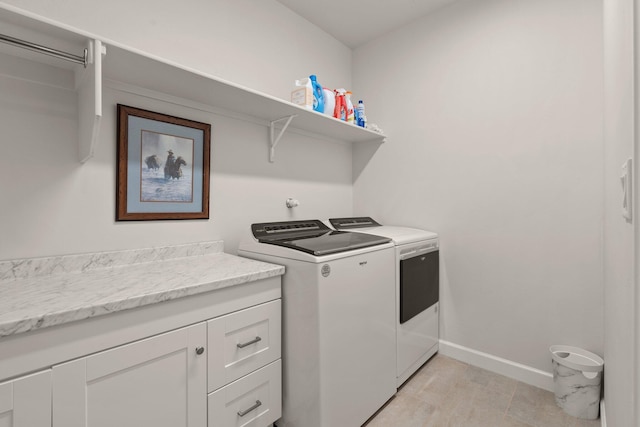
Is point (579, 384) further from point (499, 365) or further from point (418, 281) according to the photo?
point (418, 281)

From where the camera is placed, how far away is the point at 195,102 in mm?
1748

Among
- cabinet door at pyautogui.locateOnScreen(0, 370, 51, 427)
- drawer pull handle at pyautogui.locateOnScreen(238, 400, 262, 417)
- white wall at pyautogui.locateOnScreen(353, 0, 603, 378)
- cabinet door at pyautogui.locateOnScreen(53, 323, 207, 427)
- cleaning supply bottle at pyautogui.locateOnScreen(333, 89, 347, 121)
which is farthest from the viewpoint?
cleaning supply bottle at pyautogui.locateOnScreen(333, 89, 347, 121)

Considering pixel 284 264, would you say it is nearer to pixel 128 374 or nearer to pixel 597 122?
pixel 128 374

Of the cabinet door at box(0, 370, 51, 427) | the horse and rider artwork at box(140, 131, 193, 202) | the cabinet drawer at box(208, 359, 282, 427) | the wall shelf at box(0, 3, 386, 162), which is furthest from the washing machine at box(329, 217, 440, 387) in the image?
the cabinet door at box(0, 370, 51, 427)

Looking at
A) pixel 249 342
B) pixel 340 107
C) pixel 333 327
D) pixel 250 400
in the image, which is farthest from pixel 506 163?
pixel 250 400

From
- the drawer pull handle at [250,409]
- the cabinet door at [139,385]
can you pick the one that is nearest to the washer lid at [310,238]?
the cabinet door at [139,385]

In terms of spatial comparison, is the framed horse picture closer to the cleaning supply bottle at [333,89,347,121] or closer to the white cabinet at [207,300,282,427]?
the white cabinet at [207,300,282,427]

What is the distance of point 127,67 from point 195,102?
453 millimetres

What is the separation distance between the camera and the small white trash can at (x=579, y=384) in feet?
5.39

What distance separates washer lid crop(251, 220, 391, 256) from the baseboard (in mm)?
1178

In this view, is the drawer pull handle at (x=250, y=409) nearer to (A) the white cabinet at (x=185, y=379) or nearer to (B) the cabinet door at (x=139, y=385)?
(A) the white cabinet at (x=185, y=379)

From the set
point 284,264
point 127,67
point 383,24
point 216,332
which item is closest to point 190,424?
point 216,332

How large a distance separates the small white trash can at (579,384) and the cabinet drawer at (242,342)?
1.64 meters

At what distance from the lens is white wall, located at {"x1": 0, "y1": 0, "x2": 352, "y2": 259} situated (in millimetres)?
1243
